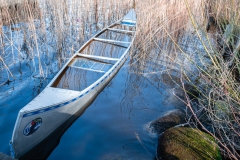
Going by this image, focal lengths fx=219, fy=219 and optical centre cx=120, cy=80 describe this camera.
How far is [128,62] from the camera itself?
6.03m

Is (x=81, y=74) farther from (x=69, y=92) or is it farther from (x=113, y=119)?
(x=113, y=119)

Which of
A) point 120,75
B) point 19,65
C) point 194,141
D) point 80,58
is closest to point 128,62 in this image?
point 120,75

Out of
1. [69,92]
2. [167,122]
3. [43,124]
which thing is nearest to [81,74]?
[69,92]

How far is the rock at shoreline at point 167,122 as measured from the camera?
12.3 ft

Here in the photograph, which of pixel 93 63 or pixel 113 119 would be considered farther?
pixel 93 63

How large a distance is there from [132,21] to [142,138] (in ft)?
15.9

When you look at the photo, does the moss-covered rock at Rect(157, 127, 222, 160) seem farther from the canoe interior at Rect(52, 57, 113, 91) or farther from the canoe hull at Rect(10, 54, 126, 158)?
the canoe interior at Rect(52, 57, 113, 91)

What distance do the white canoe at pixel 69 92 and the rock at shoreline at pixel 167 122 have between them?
1.33 m

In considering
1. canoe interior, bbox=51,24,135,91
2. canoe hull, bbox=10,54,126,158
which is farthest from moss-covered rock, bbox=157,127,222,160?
canoe interior, bbox=51,24,135,91

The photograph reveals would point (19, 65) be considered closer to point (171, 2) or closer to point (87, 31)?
point (87, 31)

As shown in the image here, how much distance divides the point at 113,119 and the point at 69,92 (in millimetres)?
960

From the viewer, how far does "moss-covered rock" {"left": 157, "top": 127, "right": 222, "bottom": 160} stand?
278 centimetres

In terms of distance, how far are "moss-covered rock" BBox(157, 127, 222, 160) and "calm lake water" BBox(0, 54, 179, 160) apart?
0.37 metres

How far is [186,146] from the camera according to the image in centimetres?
289
